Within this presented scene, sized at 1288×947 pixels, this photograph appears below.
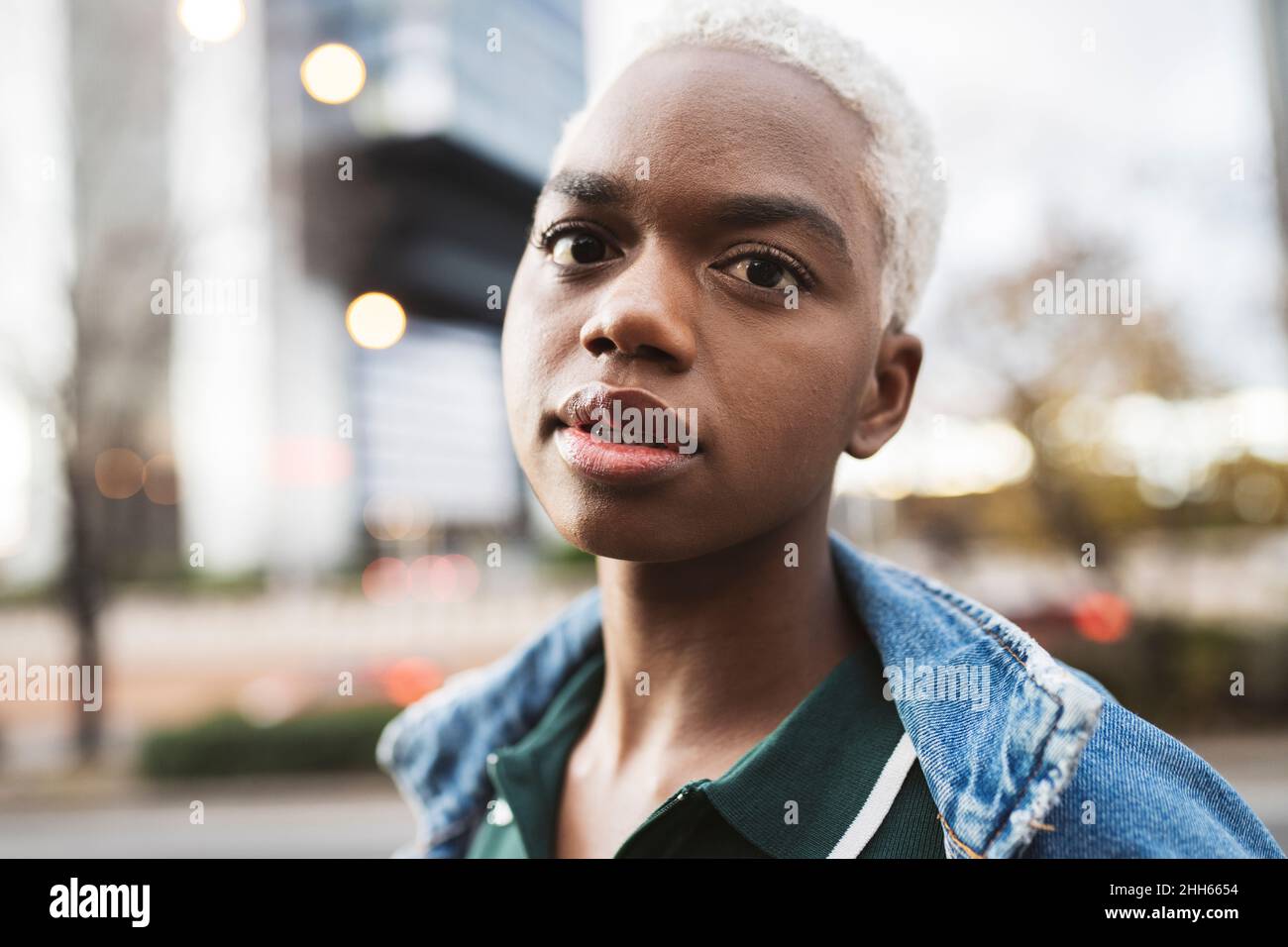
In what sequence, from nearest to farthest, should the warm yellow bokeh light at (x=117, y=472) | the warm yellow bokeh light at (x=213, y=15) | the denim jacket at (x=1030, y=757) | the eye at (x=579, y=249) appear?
the denim jacket at (x=1030, y=757) → the eye at (x=579, y=249) → the warm yellow bokeh light at (x=213, y=15) → the warm yellow bokeh light at (x=117, y=472)

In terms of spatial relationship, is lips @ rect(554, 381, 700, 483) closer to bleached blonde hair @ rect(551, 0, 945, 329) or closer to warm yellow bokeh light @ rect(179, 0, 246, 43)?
bleached blonde hair @ rect(551, 0, 945, 329)

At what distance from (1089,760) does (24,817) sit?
957 centimetres

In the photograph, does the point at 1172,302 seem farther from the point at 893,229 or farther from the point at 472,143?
the point at 893,229

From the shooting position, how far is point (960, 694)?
1.32 m

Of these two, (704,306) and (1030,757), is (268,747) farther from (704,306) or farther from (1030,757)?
(1030,757)

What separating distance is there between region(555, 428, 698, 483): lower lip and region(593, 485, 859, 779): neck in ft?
0.82

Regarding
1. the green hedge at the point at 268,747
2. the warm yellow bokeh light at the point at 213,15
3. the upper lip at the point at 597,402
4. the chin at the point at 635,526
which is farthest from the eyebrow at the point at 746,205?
the green hedge at the point at 268,747

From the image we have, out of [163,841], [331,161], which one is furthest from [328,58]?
[163,841]

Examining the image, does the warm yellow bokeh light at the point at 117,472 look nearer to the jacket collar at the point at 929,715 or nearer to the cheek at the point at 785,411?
the jacket collar at the point at 929,715

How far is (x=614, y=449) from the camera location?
4.22ft

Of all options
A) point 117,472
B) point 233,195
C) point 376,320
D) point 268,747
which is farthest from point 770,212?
point 117,472

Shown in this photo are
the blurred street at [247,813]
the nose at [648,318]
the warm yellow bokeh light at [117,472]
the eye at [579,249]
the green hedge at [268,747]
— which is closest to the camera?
the nose at [648,318]

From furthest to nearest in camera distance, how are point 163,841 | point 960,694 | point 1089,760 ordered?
point 163,841 → point 960,694 → point 1089,760

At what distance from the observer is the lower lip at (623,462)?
4.17ft
